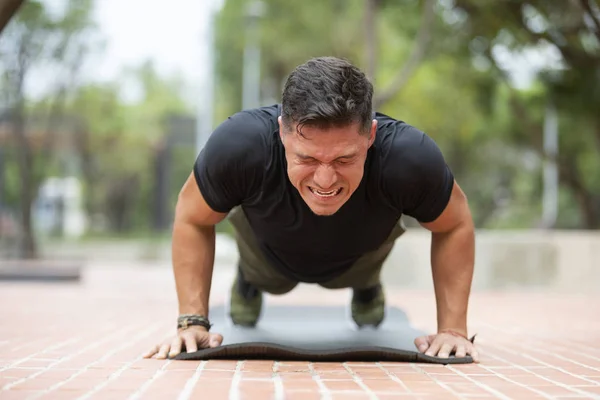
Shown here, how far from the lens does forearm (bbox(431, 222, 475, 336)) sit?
3.76m

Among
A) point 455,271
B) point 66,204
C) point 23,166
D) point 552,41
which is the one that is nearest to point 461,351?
point 455,271

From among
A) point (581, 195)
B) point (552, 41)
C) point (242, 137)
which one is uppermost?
point (552, 41)

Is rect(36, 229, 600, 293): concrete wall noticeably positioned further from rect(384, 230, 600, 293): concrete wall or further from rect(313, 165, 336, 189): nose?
rect(313, 165, 336, 189): nose

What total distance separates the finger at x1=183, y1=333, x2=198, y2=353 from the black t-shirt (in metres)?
0.56

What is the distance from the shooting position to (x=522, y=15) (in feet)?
34.1

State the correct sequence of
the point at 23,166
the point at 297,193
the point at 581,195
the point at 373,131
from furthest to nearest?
1. the point at 581,195
2. the point at 23,166
3. the point at 297,193
4. the point at 373,131

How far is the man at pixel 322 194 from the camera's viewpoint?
10.3ft

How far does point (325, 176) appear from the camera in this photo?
3135 mm

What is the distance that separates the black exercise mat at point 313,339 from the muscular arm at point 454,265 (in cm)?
21

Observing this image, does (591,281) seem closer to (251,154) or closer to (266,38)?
(251,154)

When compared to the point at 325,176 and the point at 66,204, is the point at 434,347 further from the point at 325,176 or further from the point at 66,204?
the point at 66,204

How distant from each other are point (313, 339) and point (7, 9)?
230cm

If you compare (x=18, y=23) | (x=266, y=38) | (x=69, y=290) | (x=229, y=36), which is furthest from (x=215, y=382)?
(x=229, y=36)

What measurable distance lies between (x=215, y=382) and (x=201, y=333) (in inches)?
28.5
